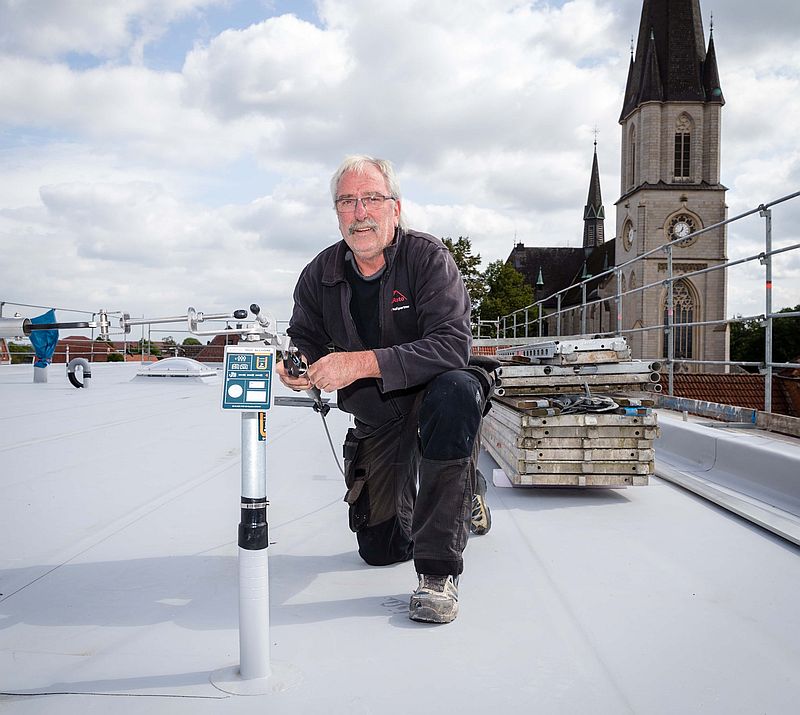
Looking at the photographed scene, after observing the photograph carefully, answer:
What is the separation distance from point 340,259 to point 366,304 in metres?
0.18

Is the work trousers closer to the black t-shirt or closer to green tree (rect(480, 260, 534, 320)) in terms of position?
the black t-shirt

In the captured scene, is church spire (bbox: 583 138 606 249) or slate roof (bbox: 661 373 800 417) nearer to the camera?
slate roof (bbox: 661 373 800 417)

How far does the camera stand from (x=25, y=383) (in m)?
10.4

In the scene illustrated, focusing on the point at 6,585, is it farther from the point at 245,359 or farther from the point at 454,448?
the point at 454,448

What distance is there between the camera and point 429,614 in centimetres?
174

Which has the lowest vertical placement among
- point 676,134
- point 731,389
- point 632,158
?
point 731,389

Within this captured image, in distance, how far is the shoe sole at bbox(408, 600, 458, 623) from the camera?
1743 millimetres

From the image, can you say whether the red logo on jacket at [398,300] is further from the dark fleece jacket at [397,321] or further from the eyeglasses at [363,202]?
the eyeglasses at [363,202]

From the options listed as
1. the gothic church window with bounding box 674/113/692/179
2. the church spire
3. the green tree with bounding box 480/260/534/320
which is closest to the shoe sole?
the green tree with bounding box 480/260/534/320

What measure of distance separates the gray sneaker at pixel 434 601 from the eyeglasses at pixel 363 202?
3.63ft

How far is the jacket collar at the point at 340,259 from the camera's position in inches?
86.4

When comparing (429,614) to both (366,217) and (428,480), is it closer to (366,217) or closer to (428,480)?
(428,480)

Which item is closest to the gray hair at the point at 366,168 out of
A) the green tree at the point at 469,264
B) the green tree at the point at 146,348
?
the green tree at the point at 146,348

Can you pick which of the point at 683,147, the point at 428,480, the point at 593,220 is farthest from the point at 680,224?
the point at 428,480
